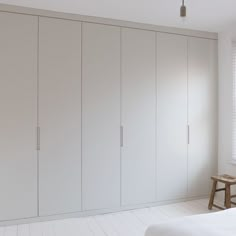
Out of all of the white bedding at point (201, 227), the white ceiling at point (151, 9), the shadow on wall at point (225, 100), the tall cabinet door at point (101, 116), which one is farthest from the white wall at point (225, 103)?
the white bedding at point (201, 227)

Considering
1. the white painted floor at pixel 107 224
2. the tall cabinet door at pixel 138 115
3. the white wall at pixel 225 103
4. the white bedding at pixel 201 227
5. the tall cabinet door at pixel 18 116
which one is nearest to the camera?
the white bedding at pixel 201 227

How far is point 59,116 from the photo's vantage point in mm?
3246

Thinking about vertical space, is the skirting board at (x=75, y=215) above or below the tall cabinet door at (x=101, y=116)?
below

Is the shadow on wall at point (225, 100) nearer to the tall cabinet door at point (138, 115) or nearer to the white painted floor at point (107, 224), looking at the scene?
the white painted floor at point (107, 224)

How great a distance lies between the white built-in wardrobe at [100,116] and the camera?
10.1 feet

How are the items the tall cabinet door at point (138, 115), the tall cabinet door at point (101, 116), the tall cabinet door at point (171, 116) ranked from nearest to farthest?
1. the tall cabinet door at point (101, 116)
2. the tall cabinet door at point (138, 115)
3. the tall cabinet door at point (171, 116)

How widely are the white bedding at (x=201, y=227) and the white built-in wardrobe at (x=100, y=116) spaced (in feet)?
5.27

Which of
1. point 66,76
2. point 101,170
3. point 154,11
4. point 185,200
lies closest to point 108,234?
point 101,170

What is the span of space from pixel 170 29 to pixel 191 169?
2.04 meters

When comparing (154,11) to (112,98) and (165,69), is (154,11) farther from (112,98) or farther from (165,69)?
(112,98)

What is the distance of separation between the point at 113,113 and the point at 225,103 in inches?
67.6

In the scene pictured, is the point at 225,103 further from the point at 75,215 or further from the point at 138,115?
the point at 75,215

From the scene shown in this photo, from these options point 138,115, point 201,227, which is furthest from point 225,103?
point 201,227

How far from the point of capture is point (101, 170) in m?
3.45
